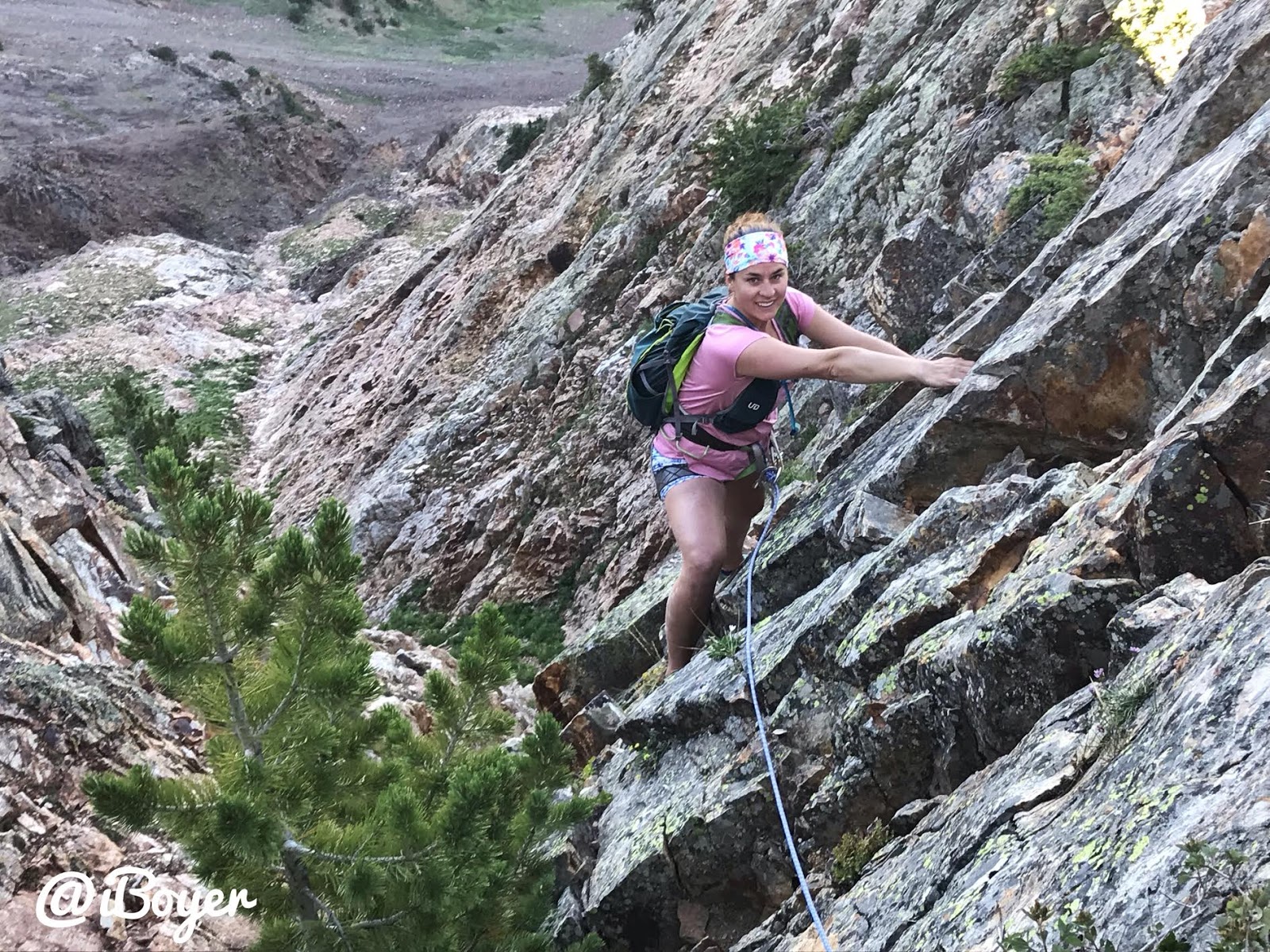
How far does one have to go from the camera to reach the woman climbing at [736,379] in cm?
540

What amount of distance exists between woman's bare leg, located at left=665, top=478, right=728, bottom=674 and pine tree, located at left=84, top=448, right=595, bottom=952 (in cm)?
158

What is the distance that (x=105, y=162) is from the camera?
148 ft

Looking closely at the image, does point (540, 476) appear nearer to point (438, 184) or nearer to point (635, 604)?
point (635, 604)

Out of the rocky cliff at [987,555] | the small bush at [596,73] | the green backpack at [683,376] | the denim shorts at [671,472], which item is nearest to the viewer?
the rocky cliff at [987,555]

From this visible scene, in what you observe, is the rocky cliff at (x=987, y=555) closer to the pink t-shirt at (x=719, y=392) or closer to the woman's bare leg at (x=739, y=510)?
the woman's bare leg at (x=739, y=510)

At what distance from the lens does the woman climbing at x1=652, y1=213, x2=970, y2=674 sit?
17.7 feet

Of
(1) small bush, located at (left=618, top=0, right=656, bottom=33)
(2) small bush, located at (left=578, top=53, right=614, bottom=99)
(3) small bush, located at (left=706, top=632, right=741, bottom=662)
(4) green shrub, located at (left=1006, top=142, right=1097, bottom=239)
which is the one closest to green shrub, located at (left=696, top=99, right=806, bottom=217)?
(4) green shrub, located at (left=1006, top=142, right=1097, bottom=239)

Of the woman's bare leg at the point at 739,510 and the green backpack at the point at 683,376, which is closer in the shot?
the green backpack at the point at 683,376

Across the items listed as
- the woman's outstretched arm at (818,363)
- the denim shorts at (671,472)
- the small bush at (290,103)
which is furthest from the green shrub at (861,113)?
the small bush at (290,103)

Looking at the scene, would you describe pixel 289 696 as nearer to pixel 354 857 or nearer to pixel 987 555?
pixel 354 857

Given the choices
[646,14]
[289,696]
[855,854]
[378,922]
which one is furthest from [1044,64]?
[646,14]

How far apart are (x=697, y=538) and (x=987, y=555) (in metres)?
1.97

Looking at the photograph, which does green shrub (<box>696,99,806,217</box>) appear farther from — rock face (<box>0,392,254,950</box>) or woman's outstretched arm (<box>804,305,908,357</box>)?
rock face (<box>0,392,254,950</box>)

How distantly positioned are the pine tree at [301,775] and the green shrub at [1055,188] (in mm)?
5400
